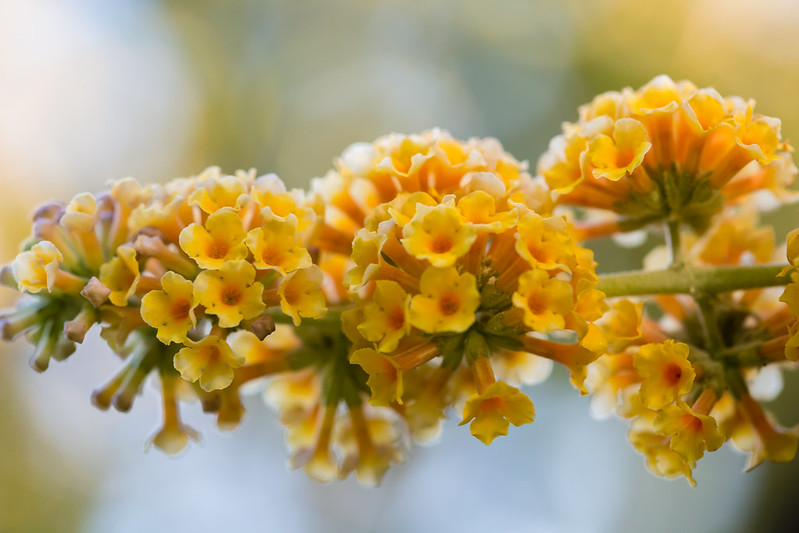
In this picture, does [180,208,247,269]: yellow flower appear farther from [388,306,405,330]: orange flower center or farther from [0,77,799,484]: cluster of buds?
[388,306,405,330]: orange flower center

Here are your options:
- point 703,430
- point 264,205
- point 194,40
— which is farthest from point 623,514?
point 194,40

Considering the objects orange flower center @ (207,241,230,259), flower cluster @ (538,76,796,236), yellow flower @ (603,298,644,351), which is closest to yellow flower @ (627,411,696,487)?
yellow flower @ (603,298,644,351)

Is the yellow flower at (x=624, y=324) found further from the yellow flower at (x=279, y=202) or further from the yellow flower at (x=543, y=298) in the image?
the yellow flower at (x=279, y=202)

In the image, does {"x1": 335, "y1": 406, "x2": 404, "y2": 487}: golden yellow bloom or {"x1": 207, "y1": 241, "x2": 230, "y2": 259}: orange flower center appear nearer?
{"x1": 207, "y1": 241, "x2": 230, "y2": 259}: orange flower center

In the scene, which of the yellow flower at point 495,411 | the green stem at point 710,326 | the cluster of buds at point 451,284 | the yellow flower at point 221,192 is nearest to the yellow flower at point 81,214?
the cluster of buds at point 451,284

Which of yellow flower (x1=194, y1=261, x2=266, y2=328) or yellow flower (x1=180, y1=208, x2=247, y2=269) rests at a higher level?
yellow flower (x1=180, y1=208, x2=247, y2=269)

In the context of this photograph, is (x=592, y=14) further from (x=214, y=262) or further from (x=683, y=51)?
(x=214, y=262)

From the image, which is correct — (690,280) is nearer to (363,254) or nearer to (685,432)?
(685,432)
